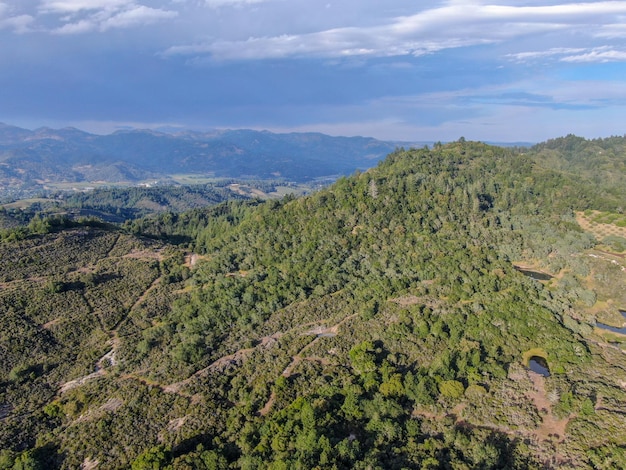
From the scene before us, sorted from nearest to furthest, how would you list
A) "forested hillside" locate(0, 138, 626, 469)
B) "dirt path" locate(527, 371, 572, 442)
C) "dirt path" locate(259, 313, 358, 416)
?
"forested hillside" locate(0, 138, 626, 469)
"dirt path" locate(527, 371, 572, 442)
"dirt path" locate(259, 313, 358, 416)

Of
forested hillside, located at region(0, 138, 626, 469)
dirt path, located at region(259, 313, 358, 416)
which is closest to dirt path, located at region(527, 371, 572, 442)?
forested hillside, located at region(0, 138, 626, 469)

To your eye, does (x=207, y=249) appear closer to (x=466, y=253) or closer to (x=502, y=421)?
(x=466, y=253)

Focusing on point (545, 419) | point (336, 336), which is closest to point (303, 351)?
point (336, 336)

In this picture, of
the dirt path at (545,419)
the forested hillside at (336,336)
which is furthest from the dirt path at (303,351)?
the dirt path at (545,419)

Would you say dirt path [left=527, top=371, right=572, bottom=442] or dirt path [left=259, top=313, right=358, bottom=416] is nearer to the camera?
dirt path [left=527, top=371, right=572, bottom=442]

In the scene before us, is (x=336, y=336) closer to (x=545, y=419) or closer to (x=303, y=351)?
(x=303, y=351)

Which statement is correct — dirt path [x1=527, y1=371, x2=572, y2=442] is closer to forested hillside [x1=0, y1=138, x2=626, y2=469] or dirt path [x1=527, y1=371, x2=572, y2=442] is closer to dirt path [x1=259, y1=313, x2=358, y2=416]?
forested hillside [x1=0, y1=138, x2=626, y2=469]

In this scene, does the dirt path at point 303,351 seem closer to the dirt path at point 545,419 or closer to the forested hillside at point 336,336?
the forested hillside at point 336,336

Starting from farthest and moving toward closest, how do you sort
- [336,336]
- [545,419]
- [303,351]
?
[336,336]
[303,351]
[545,419]
